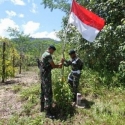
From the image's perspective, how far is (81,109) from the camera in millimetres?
8672

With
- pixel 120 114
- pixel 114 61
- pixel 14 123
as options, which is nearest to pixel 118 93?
pixel 120 114

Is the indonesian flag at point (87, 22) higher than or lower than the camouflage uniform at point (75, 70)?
higher

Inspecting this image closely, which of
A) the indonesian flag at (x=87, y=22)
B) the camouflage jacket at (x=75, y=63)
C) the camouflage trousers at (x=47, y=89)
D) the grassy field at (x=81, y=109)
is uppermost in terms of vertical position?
the indonesian flag at (x=87, y=22)

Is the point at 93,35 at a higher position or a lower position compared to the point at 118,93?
higher

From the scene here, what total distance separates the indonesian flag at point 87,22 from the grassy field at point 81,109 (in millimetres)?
2327

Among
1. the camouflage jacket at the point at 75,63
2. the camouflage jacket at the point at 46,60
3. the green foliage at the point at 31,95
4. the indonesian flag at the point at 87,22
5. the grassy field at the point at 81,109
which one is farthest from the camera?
the green foliage at the point at 31,95

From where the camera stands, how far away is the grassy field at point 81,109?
793 cm

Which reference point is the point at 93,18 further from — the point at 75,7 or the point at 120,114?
the point at 120,114

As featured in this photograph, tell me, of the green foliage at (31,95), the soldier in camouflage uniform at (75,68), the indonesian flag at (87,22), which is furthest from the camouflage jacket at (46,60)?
the green foliage at (31,95)

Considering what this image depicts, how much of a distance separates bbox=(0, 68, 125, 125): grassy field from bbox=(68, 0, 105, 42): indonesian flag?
7.63ft

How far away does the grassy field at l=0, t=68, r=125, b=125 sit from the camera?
7934 mm

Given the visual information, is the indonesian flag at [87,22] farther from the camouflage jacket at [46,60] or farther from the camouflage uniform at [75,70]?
the camouflage jacket at [46,60]

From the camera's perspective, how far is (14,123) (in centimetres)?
798

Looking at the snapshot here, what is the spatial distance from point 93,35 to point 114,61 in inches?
232
